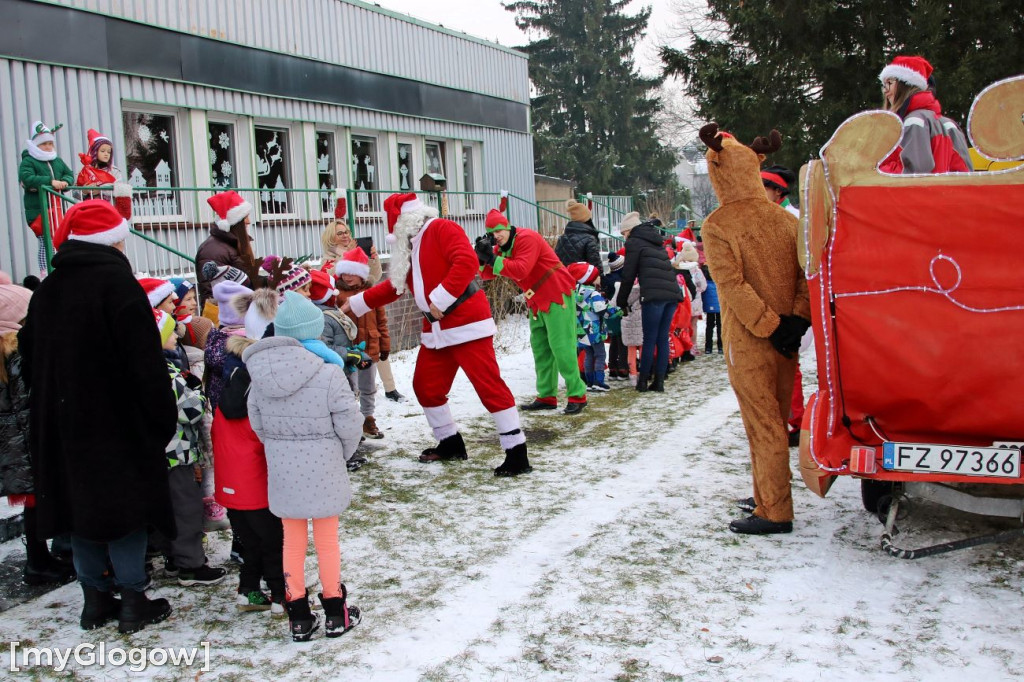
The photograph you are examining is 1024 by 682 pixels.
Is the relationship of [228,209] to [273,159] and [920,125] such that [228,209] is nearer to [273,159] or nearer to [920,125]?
[920,125]

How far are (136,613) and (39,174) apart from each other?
5626 mm

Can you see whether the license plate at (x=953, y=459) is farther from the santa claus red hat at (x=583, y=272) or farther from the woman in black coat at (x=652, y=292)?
the santa claus red hat at (x=583, y=272)

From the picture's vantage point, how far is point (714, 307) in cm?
1238

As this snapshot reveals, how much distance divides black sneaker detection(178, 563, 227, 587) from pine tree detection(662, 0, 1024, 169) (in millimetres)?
14734

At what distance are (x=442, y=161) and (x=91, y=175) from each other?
10.0 metres

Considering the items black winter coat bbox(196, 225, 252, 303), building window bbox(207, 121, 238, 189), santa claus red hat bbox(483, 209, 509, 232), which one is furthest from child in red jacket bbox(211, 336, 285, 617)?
building window bbox(207, 121, 238, 189)

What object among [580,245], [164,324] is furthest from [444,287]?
[580,245]

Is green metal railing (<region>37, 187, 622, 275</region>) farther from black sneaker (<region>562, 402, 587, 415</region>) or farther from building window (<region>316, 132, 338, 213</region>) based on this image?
black sneaker (<region>562, 402, 587, 415</region>)

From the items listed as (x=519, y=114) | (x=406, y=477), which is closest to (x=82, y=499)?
(x=406, y=477)

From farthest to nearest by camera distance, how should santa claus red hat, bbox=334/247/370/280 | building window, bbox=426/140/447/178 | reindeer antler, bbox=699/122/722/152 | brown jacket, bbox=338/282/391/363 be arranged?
building window, bbox=426/140/447/178
brown jacket, bbox=338/282/391/363
santa claus red hat, bbox=334/247/370/280
reindeer antler, bbox=699/122/722/152

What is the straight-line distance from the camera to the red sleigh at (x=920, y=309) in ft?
13.3

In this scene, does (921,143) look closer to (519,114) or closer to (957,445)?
(957,445)

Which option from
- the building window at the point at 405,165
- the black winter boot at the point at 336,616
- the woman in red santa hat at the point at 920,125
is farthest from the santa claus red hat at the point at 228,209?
the building window at the point at 405,165

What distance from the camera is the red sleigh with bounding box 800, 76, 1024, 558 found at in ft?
13.3
